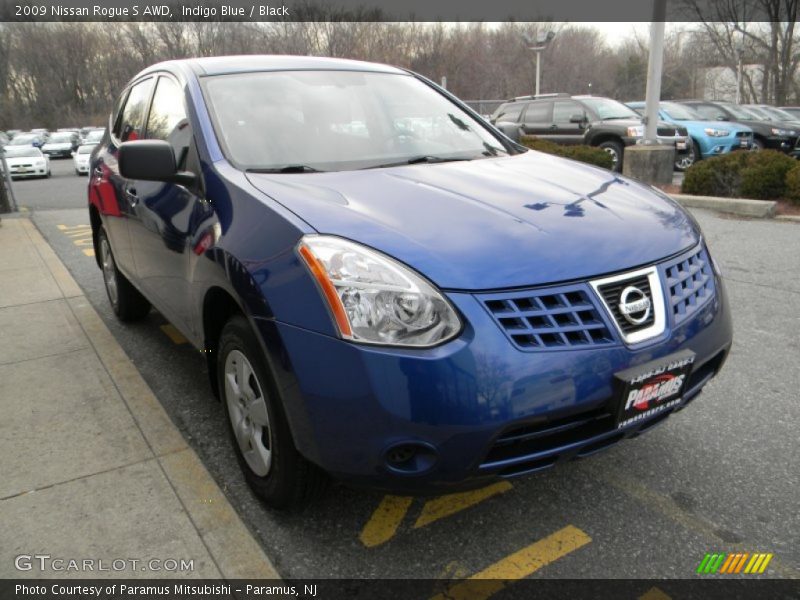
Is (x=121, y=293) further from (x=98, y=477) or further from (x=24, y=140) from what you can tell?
(x=24, y=140)

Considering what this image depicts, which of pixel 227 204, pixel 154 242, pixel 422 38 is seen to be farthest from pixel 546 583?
pixel 422 38

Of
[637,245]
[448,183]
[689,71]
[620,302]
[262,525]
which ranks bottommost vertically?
[262,525]

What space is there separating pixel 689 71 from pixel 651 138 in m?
47.3

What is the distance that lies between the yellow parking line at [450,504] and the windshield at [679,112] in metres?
14.5

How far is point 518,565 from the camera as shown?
2.13 meters

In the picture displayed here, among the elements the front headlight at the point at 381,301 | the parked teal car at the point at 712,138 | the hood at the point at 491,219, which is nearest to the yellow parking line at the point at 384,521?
the front headlight at the point at 381,301

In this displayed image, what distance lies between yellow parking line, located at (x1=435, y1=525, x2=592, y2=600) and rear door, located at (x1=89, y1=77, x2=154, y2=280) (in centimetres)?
265

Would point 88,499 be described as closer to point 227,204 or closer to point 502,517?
point 227,204

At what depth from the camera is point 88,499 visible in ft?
8.27

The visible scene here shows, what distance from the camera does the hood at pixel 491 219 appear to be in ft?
6.25

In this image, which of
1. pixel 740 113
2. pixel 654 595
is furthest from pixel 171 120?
pixel 740 113

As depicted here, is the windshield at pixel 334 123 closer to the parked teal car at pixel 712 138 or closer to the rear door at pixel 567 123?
the rear door at pixel 567 123

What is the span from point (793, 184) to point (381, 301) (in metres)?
8.41

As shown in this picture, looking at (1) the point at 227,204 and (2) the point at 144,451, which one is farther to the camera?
(2) the point at 144,451
